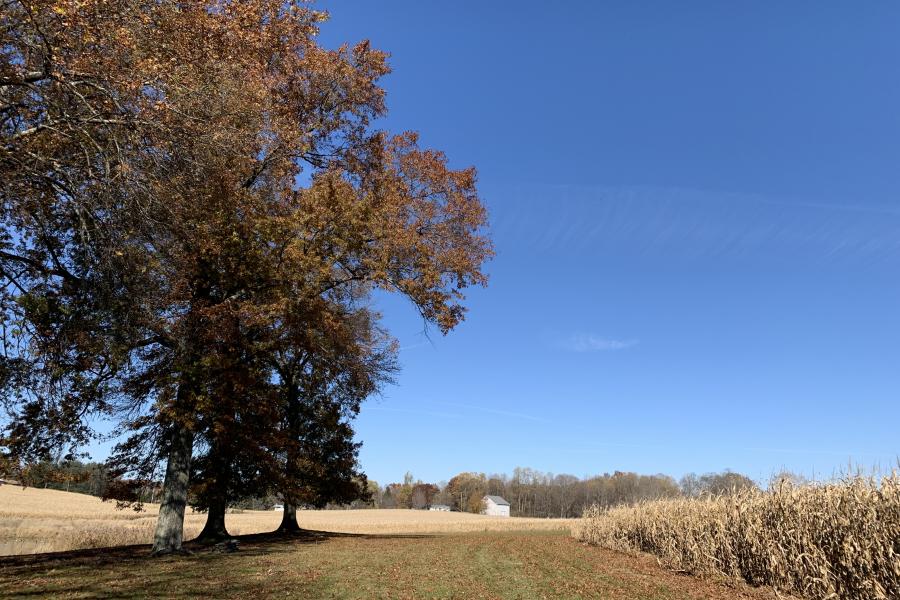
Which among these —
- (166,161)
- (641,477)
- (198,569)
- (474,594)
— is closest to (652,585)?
(474,594)

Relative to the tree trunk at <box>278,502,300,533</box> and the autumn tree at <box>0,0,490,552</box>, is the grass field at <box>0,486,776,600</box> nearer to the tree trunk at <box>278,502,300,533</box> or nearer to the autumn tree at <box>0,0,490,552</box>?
the autumn tree at <box>0,0,490,552</box>

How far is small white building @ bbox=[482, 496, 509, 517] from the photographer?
135 meters

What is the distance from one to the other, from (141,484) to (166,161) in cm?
1254

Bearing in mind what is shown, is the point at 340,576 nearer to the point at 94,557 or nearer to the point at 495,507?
the point at 94,557

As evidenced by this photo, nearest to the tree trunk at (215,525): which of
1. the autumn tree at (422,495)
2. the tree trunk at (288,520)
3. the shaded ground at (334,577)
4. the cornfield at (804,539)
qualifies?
the shaded ground at (334,577)

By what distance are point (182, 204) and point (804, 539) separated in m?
14.6

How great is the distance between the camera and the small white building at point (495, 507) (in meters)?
135

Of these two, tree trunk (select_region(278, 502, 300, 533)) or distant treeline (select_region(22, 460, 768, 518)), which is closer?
tree trunk (select_region(278, 502, 300, 533))

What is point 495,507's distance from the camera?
13575cm

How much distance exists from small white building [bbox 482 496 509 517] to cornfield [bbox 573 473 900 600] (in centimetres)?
12468

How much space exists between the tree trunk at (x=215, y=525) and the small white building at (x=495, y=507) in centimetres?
12218

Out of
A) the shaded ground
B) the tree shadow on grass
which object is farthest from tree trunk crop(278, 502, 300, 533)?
the shaded ground

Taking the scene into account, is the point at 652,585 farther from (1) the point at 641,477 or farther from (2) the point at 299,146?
(1) the point at 641,477

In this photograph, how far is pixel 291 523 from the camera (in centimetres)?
2617
